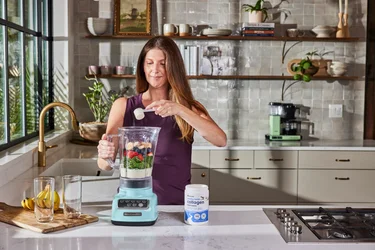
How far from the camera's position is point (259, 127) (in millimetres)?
5238

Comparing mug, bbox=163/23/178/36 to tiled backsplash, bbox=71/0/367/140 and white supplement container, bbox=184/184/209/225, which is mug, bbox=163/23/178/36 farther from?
white supplement container, bbox=184/184/209/225

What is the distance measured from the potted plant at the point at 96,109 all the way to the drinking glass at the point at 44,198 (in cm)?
245

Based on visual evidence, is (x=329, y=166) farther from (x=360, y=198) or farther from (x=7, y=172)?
(x=7, y=172)

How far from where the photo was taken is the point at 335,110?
525 centimetres

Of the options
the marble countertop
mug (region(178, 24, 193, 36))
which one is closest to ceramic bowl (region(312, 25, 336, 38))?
mug (region(178, 24, 193, 36))

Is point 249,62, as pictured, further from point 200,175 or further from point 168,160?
point 168,160

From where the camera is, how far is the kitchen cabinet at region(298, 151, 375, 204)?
14.9 ft

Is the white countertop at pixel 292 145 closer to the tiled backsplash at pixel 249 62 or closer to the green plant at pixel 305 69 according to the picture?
the tiled backsplash at pixel 249 62

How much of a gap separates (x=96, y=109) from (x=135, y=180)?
9.67 feet

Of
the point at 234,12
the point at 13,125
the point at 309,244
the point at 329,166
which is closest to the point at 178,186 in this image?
the point at 309,244

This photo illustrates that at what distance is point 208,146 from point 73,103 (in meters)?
1.40

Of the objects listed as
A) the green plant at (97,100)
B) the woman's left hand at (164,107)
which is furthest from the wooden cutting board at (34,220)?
the green plant at (97,100)

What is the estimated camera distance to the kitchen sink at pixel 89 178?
261cm

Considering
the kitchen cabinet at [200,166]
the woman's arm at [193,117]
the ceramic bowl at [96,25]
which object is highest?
the ceramic bowl at [96,25]
